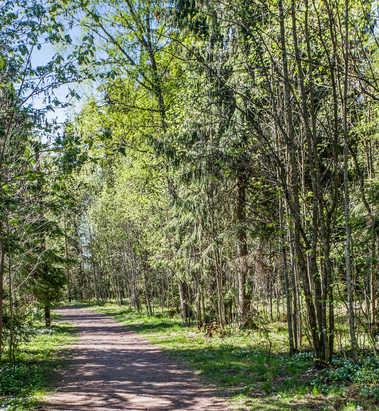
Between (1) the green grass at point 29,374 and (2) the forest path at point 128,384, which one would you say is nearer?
(2) the forest path at point 128,384

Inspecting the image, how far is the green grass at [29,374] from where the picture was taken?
7407mm

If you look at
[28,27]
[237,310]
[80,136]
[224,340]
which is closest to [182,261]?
[237,310]

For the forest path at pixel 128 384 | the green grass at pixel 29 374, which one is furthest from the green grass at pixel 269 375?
the green grass at pixel 29 374

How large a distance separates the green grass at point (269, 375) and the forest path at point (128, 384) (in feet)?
1.49

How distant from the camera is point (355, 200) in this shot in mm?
10000

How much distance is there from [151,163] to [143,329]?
23.0 ft

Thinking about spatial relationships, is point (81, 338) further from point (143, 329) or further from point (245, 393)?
point (245, 393)

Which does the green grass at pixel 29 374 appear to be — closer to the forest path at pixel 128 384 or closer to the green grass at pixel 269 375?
the forest path at pixel 128 384

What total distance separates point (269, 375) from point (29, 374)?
523cm

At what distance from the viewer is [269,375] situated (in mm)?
8102

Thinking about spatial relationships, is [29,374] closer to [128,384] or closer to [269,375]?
[128,384]

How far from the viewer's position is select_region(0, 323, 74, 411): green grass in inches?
292

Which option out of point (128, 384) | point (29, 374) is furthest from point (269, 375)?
point (29, 374)

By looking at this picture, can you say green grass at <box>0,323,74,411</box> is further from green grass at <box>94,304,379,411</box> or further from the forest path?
green grass at <box>94,304,379,411</box>
